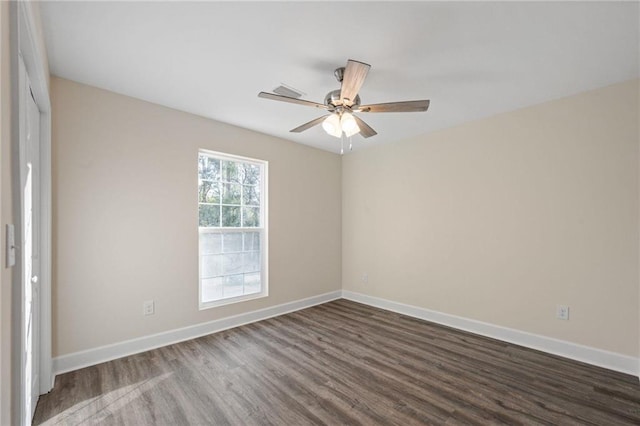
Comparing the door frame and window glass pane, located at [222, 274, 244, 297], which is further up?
the door frame

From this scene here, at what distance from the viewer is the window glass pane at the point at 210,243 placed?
3.39m

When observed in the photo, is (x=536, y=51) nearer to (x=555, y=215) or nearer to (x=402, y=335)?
(x=555, y=215)

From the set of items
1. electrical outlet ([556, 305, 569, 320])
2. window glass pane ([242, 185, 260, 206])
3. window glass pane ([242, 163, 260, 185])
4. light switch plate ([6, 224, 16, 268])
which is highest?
window glass pane ([242, 163, 260, 185])

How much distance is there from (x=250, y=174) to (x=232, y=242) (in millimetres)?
918

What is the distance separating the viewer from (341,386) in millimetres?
2266

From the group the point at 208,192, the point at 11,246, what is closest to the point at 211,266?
the point at 208,192

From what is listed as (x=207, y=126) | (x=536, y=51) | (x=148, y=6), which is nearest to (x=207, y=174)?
(x=207, y=126)

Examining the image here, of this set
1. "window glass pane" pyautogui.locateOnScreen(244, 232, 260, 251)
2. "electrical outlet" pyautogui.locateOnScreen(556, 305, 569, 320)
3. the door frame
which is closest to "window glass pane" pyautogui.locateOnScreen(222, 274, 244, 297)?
"window glass pane" pyautogui.locateOnScreen(244, 232, 260, 251)

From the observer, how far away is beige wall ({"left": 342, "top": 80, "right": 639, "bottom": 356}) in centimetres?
253

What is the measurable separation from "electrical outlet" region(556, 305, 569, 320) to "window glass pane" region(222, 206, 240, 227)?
3547mm

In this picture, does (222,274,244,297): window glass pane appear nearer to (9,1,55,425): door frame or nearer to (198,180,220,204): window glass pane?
(198,180,220,204): window glass pane

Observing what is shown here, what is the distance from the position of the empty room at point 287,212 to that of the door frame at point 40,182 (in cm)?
1

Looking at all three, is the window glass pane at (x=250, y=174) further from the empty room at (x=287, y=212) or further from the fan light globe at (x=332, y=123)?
the fan light globe at (x=332, y=123)

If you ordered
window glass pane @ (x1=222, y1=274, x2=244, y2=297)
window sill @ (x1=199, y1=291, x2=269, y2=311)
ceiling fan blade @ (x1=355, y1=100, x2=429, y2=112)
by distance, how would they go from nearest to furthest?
ceiling fan blade @ (x1=355, y1=100, x2=429, y2=112), window sill @ (x1=199, y1=291, x2=269, y2=311), window glass pane @ (x1=222, y1=274, x2=244, y2=297)
